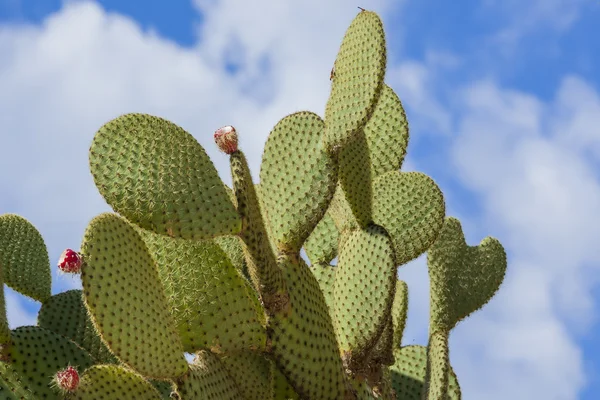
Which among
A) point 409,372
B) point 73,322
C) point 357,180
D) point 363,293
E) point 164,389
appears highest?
point 357,180

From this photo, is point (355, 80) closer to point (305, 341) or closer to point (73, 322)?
point (305, 341)

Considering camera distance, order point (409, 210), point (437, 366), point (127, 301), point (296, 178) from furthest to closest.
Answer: point (409, 210), point (437, 366), point (296, 178), point (127, 301)

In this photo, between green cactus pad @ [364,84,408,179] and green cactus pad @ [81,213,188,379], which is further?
green cactus pad @ [364,84,408,179]

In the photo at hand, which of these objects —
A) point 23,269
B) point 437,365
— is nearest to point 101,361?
point 23,269

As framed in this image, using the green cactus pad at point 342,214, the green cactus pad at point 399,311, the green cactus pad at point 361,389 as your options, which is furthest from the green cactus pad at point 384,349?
the green cactus pad at point 399,311

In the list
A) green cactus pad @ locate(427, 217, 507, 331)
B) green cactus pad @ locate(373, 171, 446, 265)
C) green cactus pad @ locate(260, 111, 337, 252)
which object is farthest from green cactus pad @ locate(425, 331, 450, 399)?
green cactus pad @ locate(260, 111, 337, 252)

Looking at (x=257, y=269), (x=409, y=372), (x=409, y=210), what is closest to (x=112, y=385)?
(x=257, y=269)

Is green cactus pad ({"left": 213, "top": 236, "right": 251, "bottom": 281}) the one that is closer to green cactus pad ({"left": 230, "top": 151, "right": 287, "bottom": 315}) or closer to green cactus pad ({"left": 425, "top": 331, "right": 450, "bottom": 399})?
green cactus pad ({"left": 425, "top": 331, "right": 450, "bottom": 399})

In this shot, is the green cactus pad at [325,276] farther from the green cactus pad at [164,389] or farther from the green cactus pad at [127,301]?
the green cactus pad at [127,301]
